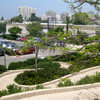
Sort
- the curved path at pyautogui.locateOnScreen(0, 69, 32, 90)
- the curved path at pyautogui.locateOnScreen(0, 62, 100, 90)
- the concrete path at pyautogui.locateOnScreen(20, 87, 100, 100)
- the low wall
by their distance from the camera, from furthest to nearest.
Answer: the curved path at pyautogui.locateOnScreen(0, 69, 32, 90), the curved path at pyautogui.locateOnScreen(0, 62, 100, 90), the concrete path at pyautogui.locateOnScreen(20, 87, 100, 100), the low wall

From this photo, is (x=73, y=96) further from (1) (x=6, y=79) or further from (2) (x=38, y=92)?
(1) (x=6, y=79)

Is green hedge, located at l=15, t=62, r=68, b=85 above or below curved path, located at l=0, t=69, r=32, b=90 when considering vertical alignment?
above

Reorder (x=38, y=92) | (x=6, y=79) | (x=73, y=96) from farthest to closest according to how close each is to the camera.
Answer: (x=6, y=79) < (x=73, y=96) < (x=38, y=92)

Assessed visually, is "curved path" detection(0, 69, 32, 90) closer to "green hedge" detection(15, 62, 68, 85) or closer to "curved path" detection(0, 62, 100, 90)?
"curved path" detection(0, 62, 100, 90)

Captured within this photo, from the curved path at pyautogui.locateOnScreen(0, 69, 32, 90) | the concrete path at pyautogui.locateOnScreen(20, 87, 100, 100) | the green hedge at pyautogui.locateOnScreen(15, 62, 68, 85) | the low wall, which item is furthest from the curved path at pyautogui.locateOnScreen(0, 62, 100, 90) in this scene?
the concrete path at pyautogui.locateOnScreen(20, 87, 100, 100)

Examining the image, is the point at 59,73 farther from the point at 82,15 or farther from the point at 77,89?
the point at 82,15

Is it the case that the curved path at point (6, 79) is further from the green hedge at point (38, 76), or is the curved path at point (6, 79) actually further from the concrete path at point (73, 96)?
the concrete path at point (73, 96)

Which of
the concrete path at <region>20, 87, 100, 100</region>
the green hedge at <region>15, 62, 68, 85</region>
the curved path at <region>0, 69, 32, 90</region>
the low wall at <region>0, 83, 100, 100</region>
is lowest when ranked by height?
the curved path at <region>0, 69, 32, 90</region>

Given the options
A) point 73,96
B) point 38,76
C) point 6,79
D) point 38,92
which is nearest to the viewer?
point 38,92

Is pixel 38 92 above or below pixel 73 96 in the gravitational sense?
above

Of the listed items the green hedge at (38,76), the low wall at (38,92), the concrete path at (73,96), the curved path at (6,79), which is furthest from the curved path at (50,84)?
the concrete path at (73,96)

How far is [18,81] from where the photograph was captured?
10.4 metres

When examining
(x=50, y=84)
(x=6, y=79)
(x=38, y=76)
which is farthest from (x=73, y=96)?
(x=6, y=79)

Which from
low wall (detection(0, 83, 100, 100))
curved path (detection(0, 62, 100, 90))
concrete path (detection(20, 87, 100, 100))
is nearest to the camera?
low wall (detection(0, 83, 100, 100))
